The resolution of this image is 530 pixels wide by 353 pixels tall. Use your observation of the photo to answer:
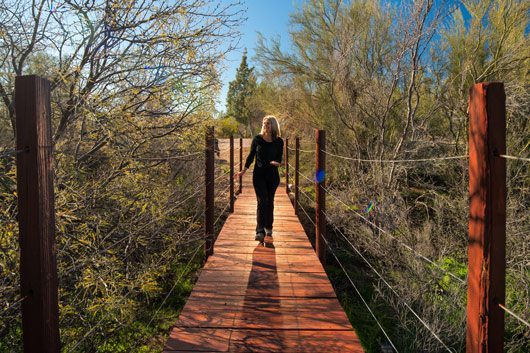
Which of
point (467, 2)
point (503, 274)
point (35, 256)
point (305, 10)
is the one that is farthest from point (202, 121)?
point (305, 10)

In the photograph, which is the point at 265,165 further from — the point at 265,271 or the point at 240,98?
the point at 240,98

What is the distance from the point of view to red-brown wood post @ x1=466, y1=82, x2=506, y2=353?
49.3 inches

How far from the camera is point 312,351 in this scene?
7.65 ft

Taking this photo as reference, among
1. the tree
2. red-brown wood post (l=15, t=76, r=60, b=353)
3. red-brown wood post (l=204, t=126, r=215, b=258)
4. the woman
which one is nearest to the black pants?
the woman

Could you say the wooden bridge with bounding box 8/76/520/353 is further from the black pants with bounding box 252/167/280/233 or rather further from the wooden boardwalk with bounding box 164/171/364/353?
the black pants with bounding box 252/167/280/233

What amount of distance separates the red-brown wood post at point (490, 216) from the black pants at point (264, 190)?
3.27 meters

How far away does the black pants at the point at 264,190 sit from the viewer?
4.50 meters

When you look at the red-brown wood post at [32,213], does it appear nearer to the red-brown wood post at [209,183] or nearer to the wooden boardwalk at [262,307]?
the wooden boardwalk at [262,307]

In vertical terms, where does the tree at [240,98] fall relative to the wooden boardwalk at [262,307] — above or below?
above

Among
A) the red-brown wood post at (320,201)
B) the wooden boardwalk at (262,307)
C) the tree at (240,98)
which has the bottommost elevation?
the wooden boardwalk at (262,307)

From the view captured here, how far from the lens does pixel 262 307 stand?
2928mm

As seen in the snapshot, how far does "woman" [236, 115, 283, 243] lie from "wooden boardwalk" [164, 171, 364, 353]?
0.36 meters

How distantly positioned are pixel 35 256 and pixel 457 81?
33.0 ft

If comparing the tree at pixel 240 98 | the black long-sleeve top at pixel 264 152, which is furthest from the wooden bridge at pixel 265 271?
the tree at pixel 240 98
